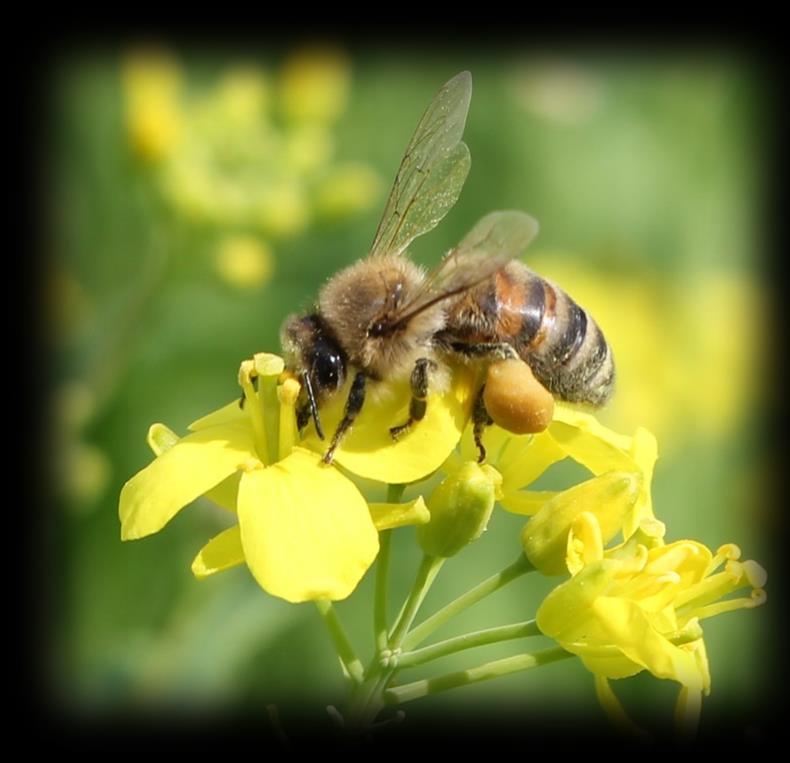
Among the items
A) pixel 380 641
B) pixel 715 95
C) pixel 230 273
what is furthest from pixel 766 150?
pixel 380 641

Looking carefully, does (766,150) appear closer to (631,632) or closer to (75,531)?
(75,531)

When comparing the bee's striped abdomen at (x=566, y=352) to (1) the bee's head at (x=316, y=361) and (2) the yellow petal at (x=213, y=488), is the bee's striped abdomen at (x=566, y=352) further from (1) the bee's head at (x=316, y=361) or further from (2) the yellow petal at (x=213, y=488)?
(2) the yellow petal at (x=213, y=488)

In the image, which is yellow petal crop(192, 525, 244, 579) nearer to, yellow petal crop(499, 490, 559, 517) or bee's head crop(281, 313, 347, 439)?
bee's head crop(281, 313, 347, 439)

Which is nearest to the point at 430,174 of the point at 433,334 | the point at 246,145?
the point at 433,334

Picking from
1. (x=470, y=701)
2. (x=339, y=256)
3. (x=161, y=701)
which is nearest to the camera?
(x=161, y=701)

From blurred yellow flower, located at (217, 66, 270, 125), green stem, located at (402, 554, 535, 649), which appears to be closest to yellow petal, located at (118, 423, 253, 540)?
green stem, located at (402, 554, 535, 649)

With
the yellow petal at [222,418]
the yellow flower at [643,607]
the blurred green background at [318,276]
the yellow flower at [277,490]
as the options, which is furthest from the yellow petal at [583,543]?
the blurred green background at [318,276]
